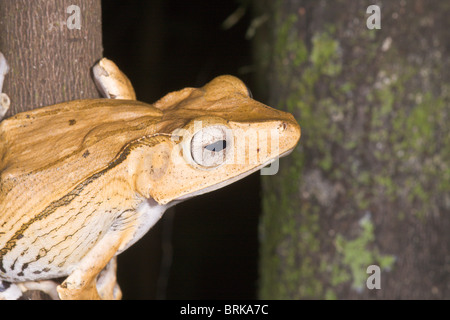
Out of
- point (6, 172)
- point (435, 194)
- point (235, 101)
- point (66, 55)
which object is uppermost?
point (66, 55)

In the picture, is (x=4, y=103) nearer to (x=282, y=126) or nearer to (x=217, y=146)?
(x=217, y=146)

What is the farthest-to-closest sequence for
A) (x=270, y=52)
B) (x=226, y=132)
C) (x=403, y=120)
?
1. (x=270, y=52)
2. (x=403, y=120)
3. (x=226, y=132)

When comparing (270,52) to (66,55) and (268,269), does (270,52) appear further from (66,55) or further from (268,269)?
(66,55)

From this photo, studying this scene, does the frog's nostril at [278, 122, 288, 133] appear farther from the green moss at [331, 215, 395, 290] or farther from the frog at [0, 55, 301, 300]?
the green moss at [331, 215, 395, 290]

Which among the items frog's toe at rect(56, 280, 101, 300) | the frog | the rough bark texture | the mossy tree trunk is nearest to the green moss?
the mossy tree trunk

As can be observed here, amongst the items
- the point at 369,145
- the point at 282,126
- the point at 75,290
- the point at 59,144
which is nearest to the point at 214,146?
the point at 282,126

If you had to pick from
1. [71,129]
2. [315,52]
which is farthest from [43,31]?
[315,52]

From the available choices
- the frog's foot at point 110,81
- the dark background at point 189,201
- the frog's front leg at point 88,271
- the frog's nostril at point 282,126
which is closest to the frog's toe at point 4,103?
the frog's foot at point 110,81
